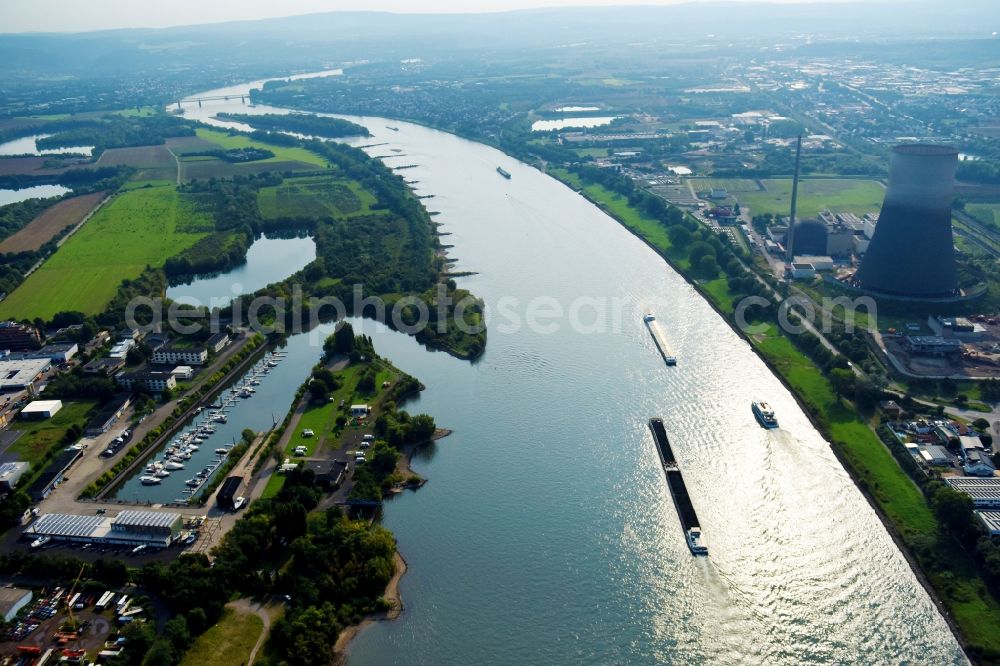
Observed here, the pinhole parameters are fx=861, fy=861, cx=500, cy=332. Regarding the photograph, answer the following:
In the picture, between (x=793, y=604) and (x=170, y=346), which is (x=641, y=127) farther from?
(x=793, y=604)

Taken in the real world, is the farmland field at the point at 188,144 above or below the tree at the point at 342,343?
above

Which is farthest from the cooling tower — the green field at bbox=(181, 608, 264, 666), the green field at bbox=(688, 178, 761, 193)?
the green field at bbox=(181, 608, 264, 666)

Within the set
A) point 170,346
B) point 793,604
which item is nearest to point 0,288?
point 170,346

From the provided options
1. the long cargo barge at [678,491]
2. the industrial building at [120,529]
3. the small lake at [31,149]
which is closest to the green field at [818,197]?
the long cargo barge at [678,491]

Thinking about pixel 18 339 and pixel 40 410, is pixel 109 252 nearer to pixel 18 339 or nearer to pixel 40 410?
pixel 18 339

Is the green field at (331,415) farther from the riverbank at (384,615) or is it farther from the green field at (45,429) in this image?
the green field at (45,429)

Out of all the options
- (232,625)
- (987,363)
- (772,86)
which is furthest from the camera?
(772,86)
